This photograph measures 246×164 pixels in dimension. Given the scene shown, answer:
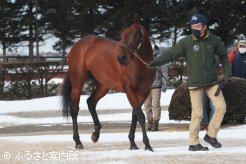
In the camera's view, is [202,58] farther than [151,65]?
No

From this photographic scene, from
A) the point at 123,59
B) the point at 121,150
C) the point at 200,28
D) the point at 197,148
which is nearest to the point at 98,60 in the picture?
the point at 123,59

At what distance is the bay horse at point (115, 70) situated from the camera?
29.0 ft

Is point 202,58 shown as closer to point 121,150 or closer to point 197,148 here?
point 197,148

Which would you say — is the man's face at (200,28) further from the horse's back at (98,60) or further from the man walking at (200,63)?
the horse's back at (98,60)

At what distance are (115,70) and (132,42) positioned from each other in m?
0.77

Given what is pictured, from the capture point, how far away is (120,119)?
15.7 m

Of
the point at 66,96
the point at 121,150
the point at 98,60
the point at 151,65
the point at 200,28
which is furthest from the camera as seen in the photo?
the point at 66,96

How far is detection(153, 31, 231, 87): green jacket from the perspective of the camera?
8.52 meters

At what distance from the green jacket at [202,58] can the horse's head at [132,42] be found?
39 centimetres

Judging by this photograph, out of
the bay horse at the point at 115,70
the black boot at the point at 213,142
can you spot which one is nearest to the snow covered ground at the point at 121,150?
the black boot at the point at 213,142

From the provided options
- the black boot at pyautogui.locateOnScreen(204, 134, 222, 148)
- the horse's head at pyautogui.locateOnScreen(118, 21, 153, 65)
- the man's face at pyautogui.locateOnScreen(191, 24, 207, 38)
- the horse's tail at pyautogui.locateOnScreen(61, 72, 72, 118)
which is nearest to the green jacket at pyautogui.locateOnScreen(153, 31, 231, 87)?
the man's face at pyautogui.locateOnScreen(191, 24, 207, 38)

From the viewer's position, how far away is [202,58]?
850 cm

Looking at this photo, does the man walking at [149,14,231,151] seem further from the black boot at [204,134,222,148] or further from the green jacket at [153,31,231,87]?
the black boot at [204,134,222,148]

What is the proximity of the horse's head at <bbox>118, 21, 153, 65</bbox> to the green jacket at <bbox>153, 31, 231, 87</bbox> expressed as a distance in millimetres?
389
